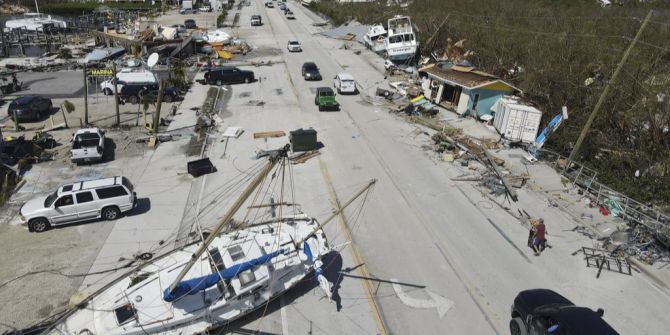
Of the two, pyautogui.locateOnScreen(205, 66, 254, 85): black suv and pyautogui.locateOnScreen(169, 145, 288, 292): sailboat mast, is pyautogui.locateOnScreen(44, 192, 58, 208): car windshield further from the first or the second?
pyautogui.locateOnScreen(205, 66, 254, 85): black suv

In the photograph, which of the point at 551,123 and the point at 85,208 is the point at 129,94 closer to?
the point at 85,208

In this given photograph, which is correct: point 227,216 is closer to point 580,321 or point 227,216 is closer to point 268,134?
point 580,321

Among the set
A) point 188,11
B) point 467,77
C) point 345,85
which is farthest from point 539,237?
point 188,11

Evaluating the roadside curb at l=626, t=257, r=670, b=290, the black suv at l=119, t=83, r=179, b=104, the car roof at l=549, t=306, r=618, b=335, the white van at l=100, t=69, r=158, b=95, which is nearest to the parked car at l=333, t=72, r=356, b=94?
the black suv at l=119, t=83, r=179, b=104

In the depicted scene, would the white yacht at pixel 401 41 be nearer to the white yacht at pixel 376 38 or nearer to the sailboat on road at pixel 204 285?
the white yacht at pixel 376 38

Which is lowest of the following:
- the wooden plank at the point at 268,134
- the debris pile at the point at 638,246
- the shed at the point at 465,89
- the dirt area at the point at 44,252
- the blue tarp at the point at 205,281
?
the dirt area at the point at 44,252

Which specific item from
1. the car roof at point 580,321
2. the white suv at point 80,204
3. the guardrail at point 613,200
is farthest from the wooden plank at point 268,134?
the car roof at point 580,321
